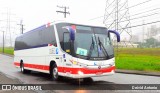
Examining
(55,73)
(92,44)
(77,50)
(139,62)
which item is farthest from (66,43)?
(139,62)

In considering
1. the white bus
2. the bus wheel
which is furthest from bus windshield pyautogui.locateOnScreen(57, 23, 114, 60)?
the bus wheel

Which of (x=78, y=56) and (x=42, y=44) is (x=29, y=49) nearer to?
(x=42, y=44)

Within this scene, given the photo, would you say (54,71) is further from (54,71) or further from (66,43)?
(66,43)

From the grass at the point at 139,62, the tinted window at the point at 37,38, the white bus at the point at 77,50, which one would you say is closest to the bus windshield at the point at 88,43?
the white bus at the point at 77,50

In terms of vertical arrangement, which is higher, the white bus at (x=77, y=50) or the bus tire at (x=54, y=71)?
the white bus at (x=77, y=50)

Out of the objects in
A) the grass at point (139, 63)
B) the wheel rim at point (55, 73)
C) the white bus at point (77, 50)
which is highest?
the white bus at point (77, 50)

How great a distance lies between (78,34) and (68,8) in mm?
36642

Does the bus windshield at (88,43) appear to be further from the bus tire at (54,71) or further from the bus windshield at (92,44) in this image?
the bus tire at (54,71)

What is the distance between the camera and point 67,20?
1402cm

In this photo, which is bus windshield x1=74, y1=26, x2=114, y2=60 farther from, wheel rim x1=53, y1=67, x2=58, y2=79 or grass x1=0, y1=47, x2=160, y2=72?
grass x1=0, y1=47, x2=160, y2=72

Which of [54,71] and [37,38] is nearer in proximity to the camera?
[54,71]

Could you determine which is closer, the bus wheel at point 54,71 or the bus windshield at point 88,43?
the bus windshield at point 88,43

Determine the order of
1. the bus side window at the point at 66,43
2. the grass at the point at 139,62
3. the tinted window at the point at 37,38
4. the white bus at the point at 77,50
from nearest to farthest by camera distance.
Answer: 1. the white bus at the point at 77,50
2. the bus side window at the point at 66,43
3. the tinted window at the point at 37,38
4. the grass at the point at 139,62

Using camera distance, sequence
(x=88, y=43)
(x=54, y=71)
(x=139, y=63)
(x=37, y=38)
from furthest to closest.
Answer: (x=139, y=63) → (x=37, y=38) → (x=54, y=71) → (x=88, y=43)
